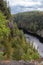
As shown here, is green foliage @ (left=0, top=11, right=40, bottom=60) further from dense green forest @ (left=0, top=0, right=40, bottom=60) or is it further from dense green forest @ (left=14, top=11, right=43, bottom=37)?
dense green forest @ (left=14, top=11, right=43, bottom=37)

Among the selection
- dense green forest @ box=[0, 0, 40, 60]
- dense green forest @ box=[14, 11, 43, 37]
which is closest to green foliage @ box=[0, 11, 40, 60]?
dense green forest @ box=[0, 0, 40, 60]

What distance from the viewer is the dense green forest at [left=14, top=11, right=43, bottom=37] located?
391 ft

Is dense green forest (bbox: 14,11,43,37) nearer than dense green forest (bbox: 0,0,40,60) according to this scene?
No

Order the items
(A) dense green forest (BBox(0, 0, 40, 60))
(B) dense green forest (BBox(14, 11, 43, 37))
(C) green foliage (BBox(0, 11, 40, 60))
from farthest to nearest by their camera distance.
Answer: (B) dense green forest (BBox(14, 11, 43, 37)), (C) green foliage (BBox(0, 11, 40, 60)), (A) dense green forest (BBox(0, 0, 40, 60))

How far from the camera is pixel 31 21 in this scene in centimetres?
13400

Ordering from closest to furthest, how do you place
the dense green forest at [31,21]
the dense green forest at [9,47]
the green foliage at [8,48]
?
the dense green forest at [9,47], the green foliage at [8,48], the dense green forest at [31,21]

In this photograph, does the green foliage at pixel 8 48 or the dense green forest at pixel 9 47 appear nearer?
the dense green forest at pixel 9 47

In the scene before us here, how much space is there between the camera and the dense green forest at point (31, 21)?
391 feet

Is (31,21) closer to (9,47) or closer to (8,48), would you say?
(9,47)

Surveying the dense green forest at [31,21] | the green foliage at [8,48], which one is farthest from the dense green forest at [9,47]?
the dense green forest at [31,21]

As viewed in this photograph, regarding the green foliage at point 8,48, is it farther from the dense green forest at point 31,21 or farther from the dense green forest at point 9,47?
the dense green forest at point 31,21

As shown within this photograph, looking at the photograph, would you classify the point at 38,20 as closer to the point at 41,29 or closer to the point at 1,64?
the point at 41,29

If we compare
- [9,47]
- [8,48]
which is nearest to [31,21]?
[9,47]

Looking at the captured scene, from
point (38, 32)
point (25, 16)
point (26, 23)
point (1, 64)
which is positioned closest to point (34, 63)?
point (1, 64)
